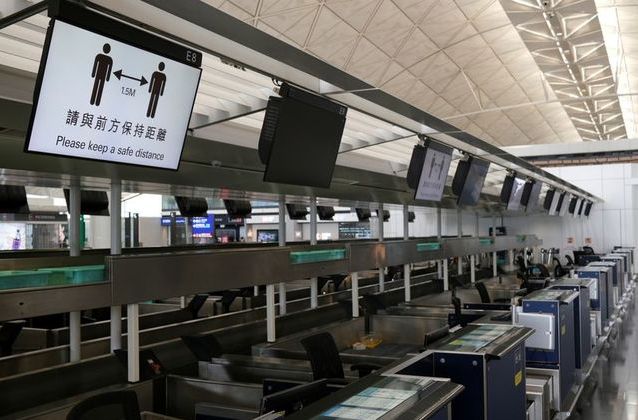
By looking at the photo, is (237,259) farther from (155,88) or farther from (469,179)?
(469,179)

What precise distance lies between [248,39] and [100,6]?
67 centimetres

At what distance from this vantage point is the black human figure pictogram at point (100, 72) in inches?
104

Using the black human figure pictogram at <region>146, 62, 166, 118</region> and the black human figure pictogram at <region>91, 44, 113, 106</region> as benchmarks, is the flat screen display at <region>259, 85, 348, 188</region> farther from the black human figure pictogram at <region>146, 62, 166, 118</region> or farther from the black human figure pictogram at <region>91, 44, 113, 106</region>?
the black human figure pictogram at <region>91, 44, 113, 106</region>

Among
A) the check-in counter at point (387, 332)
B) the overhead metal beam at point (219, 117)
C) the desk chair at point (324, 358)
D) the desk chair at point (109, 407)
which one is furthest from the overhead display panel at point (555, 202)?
the desk chair at point (109, 407)

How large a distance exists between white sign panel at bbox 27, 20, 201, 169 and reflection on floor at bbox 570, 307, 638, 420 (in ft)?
19.5

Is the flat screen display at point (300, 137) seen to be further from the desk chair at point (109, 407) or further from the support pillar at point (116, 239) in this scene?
the support pillar at point (116, 239)

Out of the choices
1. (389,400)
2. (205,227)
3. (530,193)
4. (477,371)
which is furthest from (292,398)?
(205,227)

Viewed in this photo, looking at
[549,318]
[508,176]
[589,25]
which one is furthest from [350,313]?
[589,25]

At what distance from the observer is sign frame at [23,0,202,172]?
2352mm

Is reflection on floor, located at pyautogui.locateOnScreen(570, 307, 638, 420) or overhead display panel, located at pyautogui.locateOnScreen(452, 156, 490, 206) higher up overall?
overhead display panel, located at pyautogui.locateOnScreen(452, 156, 490, 206)

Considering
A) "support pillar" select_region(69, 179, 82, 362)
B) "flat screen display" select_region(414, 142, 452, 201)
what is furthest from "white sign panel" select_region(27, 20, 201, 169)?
"flat screen display" select_region(414, 142, 452, 201)

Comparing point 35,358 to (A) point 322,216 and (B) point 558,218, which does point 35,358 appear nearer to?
(A) point 322,216

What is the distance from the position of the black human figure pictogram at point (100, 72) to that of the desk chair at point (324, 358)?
3036 mm

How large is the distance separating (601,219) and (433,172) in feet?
73.4
